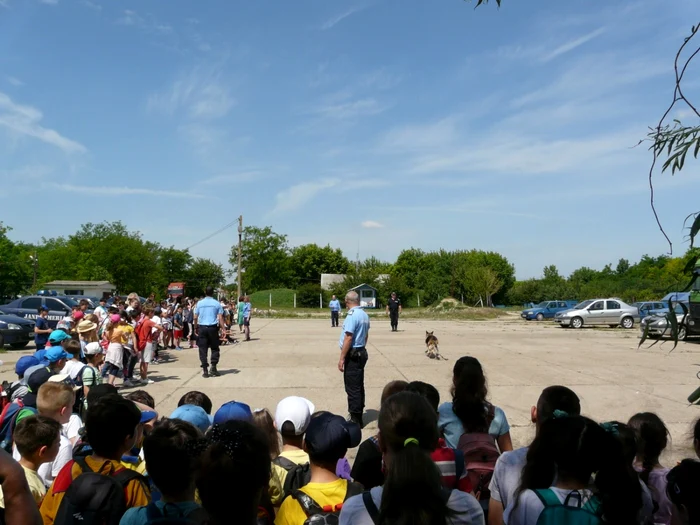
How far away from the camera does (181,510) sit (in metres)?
2.27

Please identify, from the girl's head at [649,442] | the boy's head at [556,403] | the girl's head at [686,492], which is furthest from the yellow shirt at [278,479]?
the girl's head at [649,442]

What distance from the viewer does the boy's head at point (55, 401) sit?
405 centimetres

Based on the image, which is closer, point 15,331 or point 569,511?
point 569,511

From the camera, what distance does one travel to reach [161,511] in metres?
2.25

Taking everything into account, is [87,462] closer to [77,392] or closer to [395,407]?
[395,407]

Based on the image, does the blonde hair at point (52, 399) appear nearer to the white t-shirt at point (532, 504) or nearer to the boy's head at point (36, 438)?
the boy's head at point (36, 438)

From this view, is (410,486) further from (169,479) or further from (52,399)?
(52,399)

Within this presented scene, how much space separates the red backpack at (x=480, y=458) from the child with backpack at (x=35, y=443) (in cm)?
245

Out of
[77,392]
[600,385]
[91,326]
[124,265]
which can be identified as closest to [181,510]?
[77,392]

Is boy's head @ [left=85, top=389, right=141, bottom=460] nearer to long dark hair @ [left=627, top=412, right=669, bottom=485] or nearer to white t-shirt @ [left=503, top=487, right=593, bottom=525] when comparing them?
white t-shirt @ [left=503, top=487, right=593, bottom=525]

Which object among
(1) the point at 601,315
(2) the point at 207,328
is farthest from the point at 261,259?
(2) the point at 207,328

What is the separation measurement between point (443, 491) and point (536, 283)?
239 feet

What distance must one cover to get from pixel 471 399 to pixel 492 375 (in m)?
9.11

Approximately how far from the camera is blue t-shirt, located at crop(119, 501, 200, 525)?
7.35 ft
